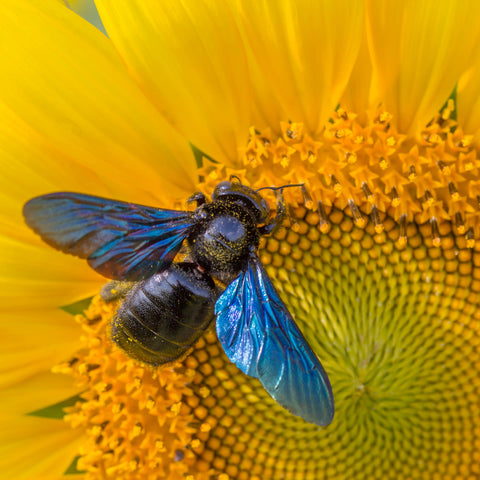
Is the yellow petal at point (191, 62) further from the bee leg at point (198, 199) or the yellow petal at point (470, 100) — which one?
the yellow petal at point (470, 100)

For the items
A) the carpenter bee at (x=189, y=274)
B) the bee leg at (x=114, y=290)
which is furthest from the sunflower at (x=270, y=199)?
the carpenter bee at (x=189, y=274)

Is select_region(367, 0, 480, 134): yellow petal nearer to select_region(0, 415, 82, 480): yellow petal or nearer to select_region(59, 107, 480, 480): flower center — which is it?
select_region(59, 107, 480, 480): flower center

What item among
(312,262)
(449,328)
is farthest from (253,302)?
(449,328)

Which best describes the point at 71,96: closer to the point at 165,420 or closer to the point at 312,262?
the point at 312,262

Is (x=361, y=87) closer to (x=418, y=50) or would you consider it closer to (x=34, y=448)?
(x=418, y=50)

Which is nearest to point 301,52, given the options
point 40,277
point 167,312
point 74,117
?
point 74,117
